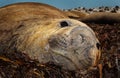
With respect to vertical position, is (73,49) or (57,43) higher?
(57,43)

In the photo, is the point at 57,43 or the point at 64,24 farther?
the point at 64,24

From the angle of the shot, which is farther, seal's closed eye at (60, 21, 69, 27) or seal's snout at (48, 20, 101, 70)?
seal's closed eye at (60, 21, 69, 27)

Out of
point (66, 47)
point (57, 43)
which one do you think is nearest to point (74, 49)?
point (66, 47)

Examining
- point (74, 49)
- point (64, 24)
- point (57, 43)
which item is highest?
point (64, 24)

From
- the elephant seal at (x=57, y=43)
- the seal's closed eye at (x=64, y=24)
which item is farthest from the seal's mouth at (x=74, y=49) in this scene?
the seal's closed eye at (x=64, y=24)

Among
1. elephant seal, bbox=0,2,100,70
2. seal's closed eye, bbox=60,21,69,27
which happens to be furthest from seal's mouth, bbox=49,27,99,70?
seal's closed eye, bbox=60,21,69,27

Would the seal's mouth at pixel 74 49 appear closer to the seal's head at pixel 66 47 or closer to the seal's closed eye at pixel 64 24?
the seal's head at pixel 66 47

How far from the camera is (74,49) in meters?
6.64

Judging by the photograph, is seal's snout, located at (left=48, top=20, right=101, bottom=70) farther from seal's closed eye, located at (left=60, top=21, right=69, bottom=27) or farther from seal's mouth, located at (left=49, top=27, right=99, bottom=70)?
seal's closed eye, located at (left=60, top=21, right=69, bottom=27)

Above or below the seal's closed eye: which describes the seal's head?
below

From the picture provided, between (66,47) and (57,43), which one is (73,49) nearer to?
(66,47)

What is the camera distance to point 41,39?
6906 mm

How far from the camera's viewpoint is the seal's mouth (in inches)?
261

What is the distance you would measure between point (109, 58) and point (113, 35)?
97 centimetres
